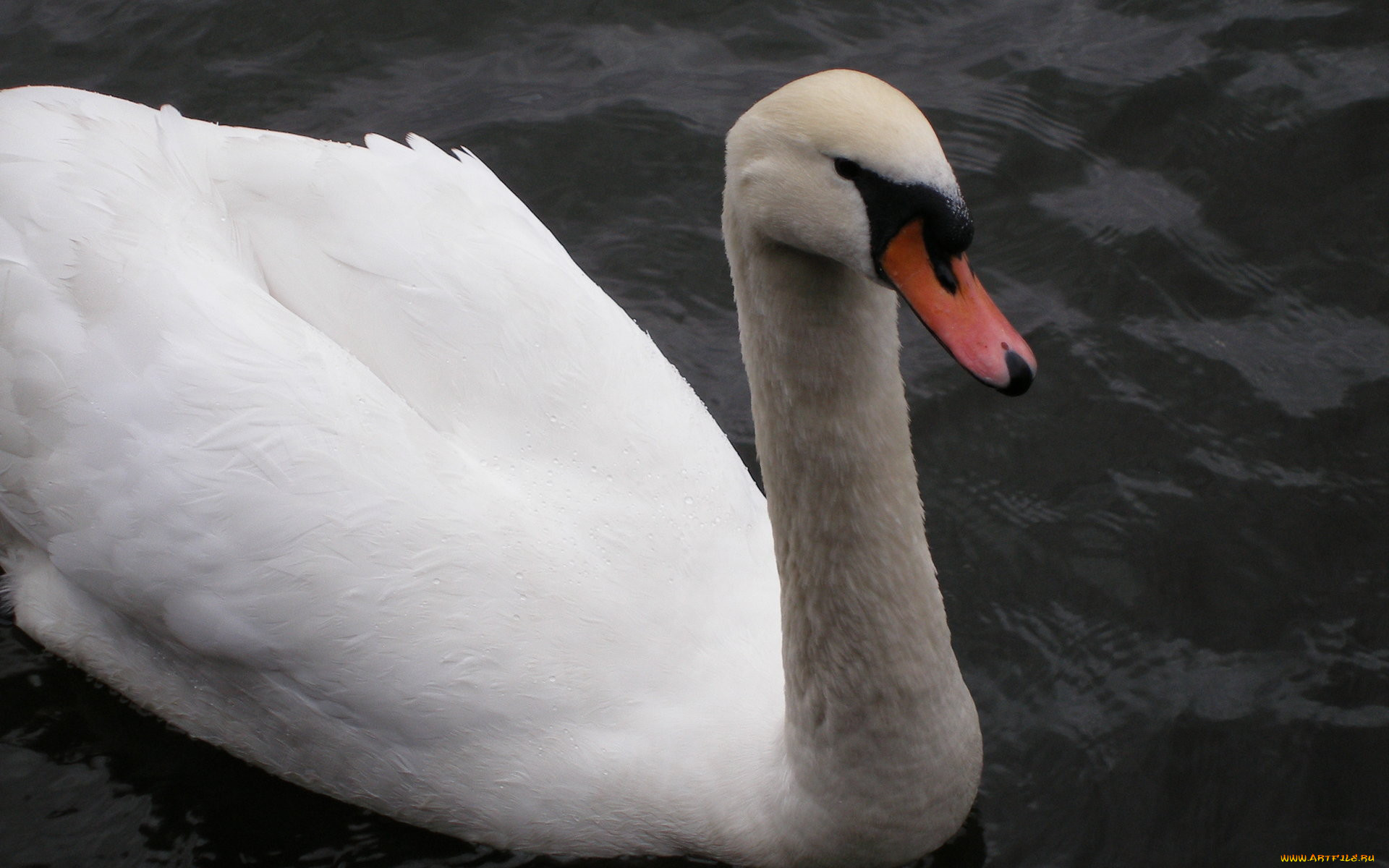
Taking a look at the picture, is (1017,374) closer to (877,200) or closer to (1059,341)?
(877,200)

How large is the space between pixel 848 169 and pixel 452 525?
1.83 meters

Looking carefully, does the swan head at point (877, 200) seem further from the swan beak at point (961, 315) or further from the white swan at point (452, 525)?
the white swan at point (452, 525)

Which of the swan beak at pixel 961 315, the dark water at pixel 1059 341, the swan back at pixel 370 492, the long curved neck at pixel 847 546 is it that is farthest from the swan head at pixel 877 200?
the dark water at pixel 1059 341

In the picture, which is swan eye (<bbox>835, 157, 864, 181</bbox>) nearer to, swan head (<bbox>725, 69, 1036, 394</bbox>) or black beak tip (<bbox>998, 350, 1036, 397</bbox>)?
swan head (<bbox>725, 69, 1036, 394</bbox>)

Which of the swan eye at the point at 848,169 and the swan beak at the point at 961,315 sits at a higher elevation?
the swan eye at the point at 848,169

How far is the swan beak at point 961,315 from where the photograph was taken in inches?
137

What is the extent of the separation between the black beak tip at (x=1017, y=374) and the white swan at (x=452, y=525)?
449mm

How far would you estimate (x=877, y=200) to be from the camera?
135 inches

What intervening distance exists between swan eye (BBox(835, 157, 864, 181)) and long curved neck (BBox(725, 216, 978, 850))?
28 cm

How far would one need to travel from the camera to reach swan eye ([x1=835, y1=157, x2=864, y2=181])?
11.2 feet

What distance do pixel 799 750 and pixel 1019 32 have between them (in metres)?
5.00

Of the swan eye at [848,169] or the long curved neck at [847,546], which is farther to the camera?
the long curved neck at [847,546]

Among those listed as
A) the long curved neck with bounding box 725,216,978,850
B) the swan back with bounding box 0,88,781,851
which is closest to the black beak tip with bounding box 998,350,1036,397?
the long curved neck with bounding box 725,216,978,850

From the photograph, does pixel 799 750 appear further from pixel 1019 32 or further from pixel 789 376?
pixel 1019 32
